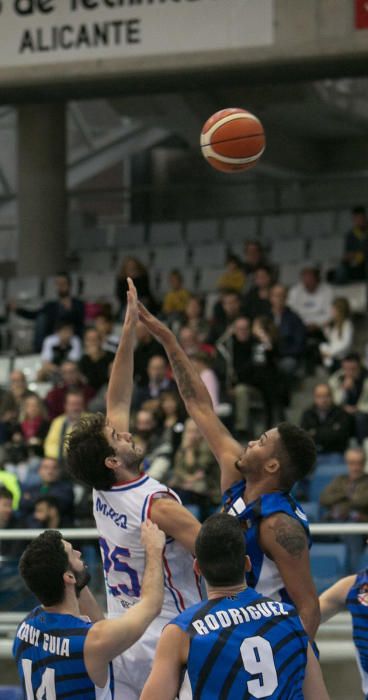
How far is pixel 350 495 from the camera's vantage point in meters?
9.63

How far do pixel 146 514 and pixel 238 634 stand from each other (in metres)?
1.07

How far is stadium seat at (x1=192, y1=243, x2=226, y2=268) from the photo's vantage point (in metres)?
18.7

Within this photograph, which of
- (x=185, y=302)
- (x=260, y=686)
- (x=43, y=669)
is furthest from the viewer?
(x=185, y=302)

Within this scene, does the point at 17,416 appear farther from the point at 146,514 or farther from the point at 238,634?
the point at 238,634

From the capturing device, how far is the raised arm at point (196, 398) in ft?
18.6

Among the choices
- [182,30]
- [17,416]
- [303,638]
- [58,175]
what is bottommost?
[17,416]

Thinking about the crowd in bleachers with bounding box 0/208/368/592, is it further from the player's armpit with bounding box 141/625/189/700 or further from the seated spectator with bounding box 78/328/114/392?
the player's armpit with bounding box 141/625/189/700

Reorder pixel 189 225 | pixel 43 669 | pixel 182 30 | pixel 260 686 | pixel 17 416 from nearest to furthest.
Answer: pixel 260 686 → pixel 43 669 → pixel 17 416 → pixel 182 30 → pixel 189 225

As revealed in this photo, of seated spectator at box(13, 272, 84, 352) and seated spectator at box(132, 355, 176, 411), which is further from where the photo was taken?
seated spectator at box(13, 272, 84, 352)

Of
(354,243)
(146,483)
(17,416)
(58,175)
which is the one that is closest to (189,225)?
(58,175)

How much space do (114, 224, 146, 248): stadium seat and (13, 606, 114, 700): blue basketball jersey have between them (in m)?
16.7

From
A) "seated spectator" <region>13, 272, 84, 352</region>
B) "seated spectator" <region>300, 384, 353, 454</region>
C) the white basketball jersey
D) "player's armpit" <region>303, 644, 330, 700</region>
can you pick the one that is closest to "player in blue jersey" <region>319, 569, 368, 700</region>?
the white basketball jersey

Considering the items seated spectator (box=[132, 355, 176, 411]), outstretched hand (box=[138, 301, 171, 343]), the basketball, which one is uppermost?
the basketball

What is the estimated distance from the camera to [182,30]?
13.2m
